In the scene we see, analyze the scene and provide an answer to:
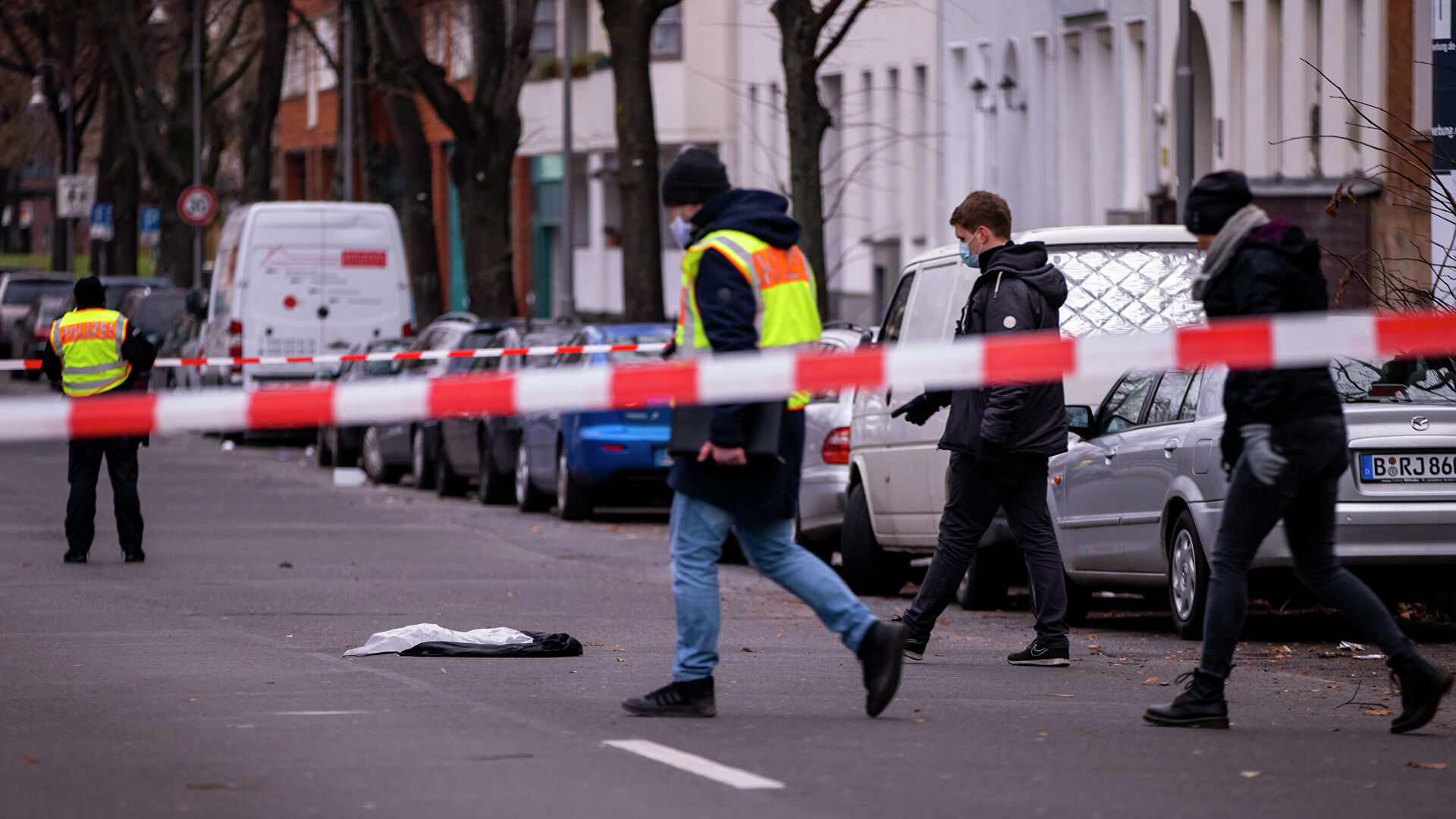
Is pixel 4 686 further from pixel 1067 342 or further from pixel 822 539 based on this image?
pixel 822 539

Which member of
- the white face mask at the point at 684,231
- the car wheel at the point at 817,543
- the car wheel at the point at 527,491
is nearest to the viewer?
the white face mask at the point at 684,231

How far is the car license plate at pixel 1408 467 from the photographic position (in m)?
11.1

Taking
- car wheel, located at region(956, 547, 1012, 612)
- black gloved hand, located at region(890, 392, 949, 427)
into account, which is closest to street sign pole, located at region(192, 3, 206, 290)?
car wheel, located at region(956, 547, 1012, 612)

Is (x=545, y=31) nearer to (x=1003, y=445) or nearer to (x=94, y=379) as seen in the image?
(x=94, y=379)

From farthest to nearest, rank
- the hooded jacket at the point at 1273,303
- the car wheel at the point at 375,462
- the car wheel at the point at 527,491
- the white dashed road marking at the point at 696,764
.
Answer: the car wheel at the point at 375,462, the car wheel at the point at 527,491, the hooded jacket at the point at 1273,303, the white dashed road marking at the point at 696,764

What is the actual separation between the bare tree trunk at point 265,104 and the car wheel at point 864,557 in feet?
103

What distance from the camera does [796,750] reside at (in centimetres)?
787

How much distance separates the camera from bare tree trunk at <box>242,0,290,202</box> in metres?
44.9

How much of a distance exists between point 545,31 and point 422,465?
103ft

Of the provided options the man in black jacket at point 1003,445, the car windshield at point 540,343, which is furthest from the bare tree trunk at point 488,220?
the man in black jacket at point 1003,445

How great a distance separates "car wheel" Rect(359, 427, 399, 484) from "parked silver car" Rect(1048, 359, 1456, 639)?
46.1 feet

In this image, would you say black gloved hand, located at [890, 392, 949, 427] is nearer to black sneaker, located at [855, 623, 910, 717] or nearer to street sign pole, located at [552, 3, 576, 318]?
black sneaker, located at [855, 623, 910, 717]

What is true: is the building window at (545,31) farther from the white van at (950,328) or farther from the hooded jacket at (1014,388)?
the hooded jacket at (1014,388)

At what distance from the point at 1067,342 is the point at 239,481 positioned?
62.1 ft
